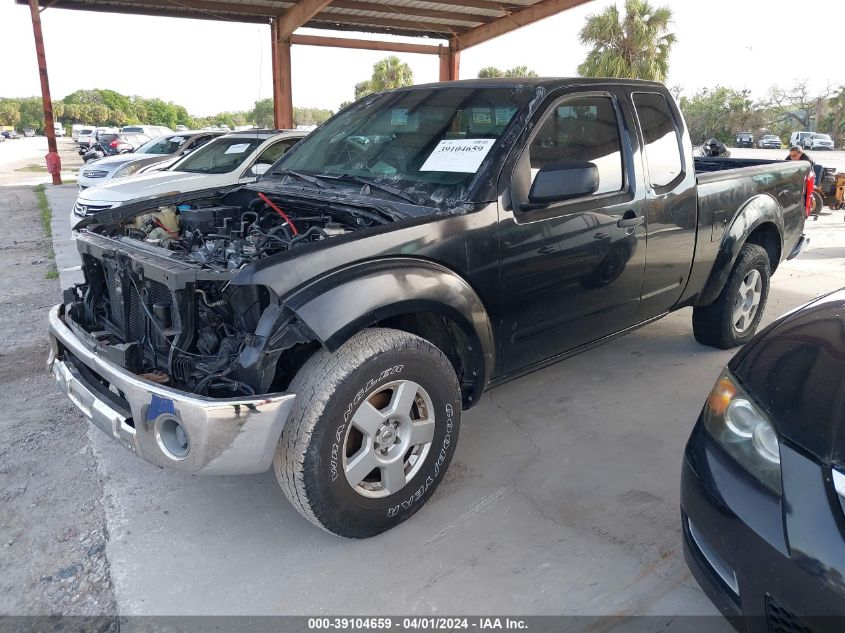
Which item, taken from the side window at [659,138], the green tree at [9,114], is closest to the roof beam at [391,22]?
the side window at [659,138]

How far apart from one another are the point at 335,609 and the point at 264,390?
0.84 metres

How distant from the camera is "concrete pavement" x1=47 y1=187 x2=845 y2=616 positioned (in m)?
2.38

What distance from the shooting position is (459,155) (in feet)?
10.2

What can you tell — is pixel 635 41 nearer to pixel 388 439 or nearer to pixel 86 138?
pixel 388 439

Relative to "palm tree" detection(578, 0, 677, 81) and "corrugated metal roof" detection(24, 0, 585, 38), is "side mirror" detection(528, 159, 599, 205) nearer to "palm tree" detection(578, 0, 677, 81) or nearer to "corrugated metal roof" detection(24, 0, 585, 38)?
"corrugated metal roof" detection(24, 0, 585, 38)

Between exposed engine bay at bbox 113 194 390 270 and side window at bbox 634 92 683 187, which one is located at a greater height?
side window at bbox 634 92 683 187

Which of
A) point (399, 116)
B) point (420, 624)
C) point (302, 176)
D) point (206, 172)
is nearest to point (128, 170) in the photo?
point (206, 172)

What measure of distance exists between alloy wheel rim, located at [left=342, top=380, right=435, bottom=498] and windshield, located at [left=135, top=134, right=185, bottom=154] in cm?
1171

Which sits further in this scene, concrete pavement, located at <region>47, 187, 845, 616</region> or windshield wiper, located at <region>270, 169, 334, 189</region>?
windshield wiper, located at <region>270, 169, 334, 189</region>

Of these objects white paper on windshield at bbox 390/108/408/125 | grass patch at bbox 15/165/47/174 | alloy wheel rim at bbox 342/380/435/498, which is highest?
white paper on windshield at bbox 390/108/408/125

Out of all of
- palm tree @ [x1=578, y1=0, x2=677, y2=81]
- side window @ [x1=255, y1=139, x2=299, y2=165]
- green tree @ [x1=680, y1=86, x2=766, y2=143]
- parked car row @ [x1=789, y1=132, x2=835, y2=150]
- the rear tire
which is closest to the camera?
the rear tire

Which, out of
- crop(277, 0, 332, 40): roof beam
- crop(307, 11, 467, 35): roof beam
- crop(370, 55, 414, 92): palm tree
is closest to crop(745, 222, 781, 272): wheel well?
crop(277, 0, 332, 40): roof beam

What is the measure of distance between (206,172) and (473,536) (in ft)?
22.3

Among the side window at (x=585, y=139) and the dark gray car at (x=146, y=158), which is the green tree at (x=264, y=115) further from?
the side window at (x=585, y=139)
